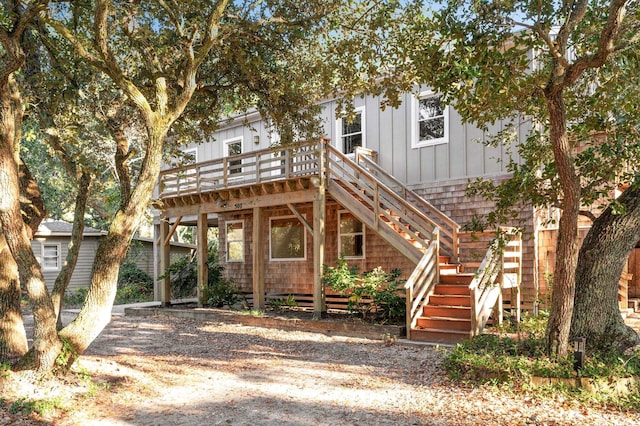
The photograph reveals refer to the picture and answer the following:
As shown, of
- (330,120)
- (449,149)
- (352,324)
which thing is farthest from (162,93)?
(330,120)

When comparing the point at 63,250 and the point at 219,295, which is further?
the point at 63,250

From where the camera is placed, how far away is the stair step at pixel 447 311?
33.2 ft

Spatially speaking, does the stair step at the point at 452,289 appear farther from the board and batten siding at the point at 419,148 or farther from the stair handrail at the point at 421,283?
the board and batten siding at the point at 419,148

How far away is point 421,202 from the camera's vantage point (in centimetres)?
1305

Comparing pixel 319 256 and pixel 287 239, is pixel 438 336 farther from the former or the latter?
pixel 287 239

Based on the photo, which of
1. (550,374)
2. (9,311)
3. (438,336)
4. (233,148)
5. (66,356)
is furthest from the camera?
(233,148)

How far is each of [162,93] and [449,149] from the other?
7.96 meters

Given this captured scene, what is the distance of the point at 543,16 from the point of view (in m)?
7.34

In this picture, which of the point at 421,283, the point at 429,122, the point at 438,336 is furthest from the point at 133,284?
the point at 438,336

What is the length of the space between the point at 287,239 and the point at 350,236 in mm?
2459

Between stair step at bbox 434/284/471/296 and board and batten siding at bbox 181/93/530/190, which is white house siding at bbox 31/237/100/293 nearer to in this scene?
board and batten siding at bbox 181/93/530/190

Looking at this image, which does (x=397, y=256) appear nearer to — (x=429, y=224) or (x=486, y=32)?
(x=429, y=224)

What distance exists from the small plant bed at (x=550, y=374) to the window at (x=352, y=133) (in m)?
8.97

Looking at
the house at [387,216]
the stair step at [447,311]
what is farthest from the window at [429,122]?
the stair step at [447,311]
